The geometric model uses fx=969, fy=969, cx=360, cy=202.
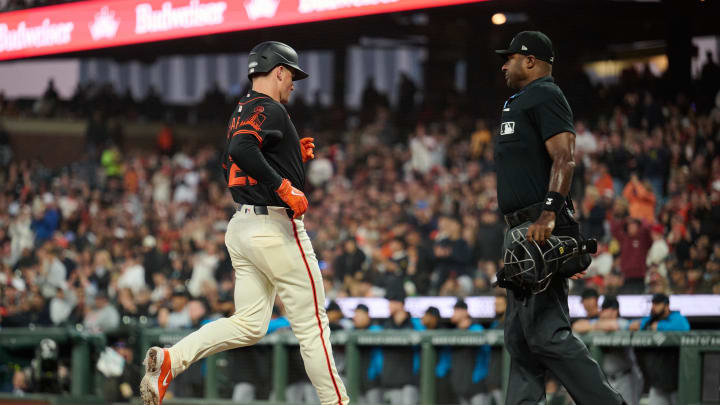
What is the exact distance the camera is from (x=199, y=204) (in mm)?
16844

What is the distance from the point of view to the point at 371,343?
9.41 m

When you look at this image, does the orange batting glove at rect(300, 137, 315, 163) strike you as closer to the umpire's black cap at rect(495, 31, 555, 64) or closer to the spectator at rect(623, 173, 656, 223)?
the umpire's black cap at rect(495, 31, 555, 64)

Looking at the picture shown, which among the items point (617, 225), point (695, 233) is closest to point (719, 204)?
point (695, 233)

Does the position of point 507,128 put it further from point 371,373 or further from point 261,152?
point 371,373

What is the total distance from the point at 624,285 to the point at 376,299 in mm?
2867

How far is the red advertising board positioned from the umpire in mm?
5423

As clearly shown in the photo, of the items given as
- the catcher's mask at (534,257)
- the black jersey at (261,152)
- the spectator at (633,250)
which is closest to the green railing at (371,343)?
the spectator at (633,250)

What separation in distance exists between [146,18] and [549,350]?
8.83 meters

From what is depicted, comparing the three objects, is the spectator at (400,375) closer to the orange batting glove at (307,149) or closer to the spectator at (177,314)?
the spectator at (177,314)

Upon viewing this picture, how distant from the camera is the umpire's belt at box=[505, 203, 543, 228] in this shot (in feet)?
14.3

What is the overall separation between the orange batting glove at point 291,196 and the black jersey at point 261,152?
1.3 inches

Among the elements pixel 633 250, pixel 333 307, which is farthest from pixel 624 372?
pixel 333 307

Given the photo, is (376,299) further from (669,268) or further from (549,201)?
(549,201)

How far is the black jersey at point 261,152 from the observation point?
4.68 m
